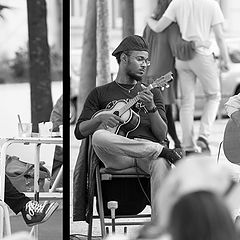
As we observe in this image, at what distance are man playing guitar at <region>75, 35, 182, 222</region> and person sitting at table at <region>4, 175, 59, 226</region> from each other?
1.36 feet

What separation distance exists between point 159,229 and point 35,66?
4694mm

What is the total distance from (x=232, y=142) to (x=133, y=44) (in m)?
0.77

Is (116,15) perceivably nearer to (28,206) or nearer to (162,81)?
(162,81)

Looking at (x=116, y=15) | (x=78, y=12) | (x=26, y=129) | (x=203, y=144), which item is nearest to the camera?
(x=26, y=129)

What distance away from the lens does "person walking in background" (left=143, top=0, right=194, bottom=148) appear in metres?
5.87

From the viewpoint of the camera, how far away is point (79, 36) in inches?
247

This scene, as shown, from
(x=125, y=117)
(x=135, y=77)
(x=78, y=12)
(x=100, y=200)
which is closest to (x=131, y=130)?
(x=125, y=117)

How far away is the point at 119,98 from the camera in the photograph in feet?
17.5

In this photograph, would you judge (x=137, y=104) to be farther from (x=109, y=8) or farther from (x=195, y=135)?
(x=195, y=135)

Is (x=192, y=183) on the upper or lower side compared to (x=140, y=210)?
upper

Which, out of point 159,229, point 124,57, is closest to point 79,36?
point 124,57

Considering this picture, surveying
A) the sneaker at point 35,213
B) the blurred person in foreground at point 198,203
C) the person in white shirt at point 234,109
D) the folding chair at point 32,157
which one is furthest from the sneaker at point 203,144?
the blurred person in foreground at point 198,203

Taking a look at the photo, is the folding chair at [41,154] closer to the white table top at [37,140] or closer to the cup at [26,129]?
the cup at [26,129]

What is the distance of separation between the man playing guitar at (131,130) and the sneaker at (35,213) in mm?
415
